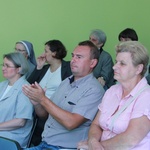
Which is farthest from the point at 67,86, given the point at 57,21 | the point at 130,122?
the point at 57,21

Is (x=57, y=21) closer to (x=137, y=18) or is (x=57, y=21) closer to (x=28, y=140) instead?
(x=137, y=18)

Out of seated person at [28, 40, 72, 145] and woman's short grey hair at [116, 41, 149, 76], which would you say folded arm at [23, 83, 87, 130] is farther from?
seated person at [28, 40, 72, 145]

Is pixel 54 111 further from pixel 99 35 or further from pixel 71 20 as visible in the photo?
pixel 71 20

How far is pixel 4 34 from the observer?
4.23 metres

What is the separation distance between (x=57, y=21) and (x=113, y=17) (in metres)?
0.74

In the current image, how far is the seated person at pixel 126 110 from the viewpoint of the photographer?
1829 millimetres

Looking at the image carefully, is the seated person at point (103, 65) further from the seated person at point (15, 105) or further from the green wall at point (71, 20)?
the seated person at point (15, 105)

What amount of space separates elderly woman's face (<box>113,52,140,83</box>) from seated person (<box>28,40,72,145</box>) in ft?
4.23

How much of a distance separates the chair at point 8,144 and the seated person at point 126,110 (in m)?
0.40

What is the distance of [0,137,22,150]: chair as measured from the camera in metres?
1.84

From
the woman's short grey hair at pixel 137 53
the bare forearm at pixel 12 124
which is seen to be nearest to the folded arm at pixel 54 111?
the bare forearm at pixel 12 124

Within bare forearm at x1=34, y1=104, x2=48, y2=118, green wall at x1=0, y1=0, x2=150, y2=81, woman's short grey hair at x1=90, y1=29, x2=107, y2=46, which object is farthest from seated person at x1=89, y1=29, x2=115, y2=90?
bare forearm at x1=34, y1=104, x2=48, y2=118

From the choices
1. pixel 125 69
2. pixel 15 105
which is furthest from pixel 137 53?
pixel 15 105

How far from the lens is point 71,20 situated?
14.0 ft
